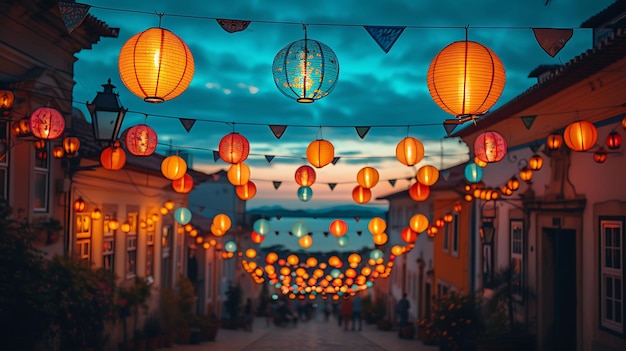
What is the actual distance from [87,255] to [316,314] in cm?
3487

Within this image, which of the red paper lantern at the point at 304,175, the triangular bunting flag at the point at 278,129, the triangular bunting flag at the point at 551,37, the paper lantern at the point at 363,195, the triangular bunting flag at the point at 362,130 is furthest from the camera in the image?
the paper lantern at the point at 363,195

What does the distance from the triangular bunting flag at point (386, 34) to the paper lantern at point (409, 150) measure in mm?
4602

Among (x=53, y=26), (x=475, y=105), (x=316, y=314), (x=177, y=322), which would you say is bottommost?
(x=316, y=314)

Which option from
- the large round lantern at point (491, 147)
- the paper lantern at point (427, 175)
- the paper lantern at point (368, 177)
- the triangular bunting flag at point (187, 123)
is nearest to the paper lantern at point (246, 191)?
the paper lantern at point (368, 177)

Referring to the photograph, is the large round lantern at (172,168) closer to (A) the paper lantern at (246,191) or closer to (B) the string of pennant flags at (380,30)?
(A) the paper lantern at (246,191)

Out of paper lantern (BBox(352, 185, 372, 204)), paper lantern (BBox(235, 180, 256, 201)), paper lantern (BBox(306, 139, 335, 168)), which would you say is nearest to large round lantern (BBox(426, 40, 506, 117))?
paper lantern (BBox(306, 139, 335, 168))

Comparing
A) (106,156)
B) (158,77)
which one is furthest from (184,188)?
(158,77)

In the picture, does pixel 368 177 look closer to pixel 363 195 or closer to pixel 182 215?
pixel 363 195

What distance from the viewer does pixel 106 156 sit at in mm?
14578

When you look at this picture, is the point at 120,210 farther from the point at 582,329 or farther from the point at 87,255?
the point at 582,329

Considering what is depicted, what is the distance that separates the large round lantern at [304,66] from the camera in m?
8.73

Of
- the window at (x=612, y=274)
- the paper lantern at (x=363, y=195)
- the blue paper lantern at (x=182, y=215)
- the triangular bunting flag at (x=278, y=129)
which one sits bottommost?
the window at (x=612, y=274)

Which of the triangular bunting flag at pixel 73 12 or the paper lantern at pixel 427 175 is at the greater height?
the triangular bunting flag at pixel 73 12

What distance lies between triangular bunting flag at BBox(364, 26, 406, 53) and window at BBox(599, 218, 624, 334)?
18.2 feet
